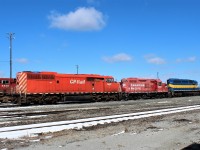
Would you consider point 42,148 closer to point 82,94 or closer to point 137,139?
point 137,139

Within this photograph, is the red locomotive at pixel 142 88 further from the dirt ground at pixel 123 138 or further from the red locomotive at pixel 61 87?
the dirt ground at pixel 123 138

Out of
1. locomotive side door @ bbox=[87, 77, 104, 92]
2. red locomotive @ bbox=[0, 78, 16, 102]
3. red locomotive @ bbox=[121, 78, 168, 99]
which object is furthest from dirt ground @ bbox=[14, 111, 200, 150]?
red locomotive @ bbox=[121, 78, 168, 99]

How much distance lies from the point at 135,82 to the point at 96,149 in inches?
1862

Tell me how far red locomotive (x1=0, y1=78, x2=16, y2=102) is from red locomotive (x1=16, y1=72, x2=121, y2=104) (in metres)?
1.55

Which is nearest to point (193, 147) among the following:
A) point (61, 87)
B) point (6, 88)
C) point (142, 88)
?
point (61, 87)

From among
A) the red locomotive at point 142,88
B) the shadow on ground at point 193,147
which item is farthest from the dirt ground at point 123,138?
the red locomotive at point 142,88

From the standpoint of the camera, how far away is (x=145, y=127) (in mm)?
15367

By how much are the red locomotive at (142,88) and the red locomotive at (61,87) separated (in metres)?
5.90

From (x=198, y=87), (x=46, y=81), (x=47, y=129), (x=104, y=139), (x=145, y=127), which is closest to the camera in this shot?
(x=104, y=139)

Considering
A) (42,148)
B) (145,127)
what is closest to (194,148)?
Answer: (42,148)

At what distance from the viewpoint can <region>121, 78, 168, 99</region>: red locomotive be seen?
5491cm

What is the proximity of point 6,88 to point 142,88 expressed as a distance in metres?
23.1

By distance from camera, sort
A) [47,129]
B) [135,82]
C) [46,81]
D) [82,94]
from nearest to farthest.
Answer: [47,129], [46,81], [82,94], [135,82]

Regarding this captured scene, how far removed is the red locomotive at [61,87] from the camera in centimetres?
3888
